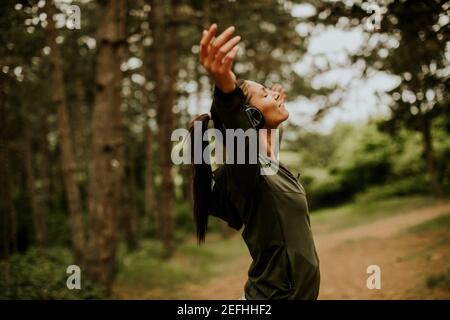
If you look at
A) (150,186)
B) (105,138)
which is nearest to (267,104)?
(105,138)

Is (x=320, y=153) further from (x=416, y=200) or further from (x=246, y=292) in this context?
(x=246, y=292)

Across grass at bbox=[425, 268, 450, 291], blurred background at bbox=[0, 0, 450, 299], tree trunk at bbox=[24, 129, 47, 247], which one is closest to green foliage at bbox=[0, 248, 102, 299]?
blurred background at bbox=[0, 0, 450, 299]

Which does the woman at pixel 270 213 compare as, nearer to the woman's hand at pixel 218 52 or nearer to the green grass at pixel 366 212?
the woman's hand at pixel 218 52

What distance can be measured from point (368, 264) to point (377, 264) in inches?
11.9

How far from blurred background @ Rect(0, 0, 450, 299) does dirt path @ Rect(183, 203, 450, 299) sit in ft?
0.22

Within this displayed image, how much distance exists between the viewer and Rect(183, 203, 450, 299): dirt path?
9.39 metres

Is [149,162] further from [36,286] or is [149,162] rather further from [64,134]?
[36,286]

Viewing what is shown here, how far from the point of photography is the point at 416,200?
23.2 m

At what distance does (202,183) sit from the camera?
9.14 feet

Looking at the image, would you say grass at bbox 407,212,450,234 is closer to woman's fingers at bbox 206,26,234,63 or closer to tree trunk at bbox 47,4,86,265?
tree trunk at bbox 47,4,86,265

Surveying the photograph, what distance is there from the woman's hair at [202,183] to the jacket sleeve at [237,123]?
305 mm

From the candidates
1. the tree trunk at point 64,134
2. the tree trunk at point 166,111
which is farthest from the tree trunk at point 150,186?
the tree trunk at point 64,134
